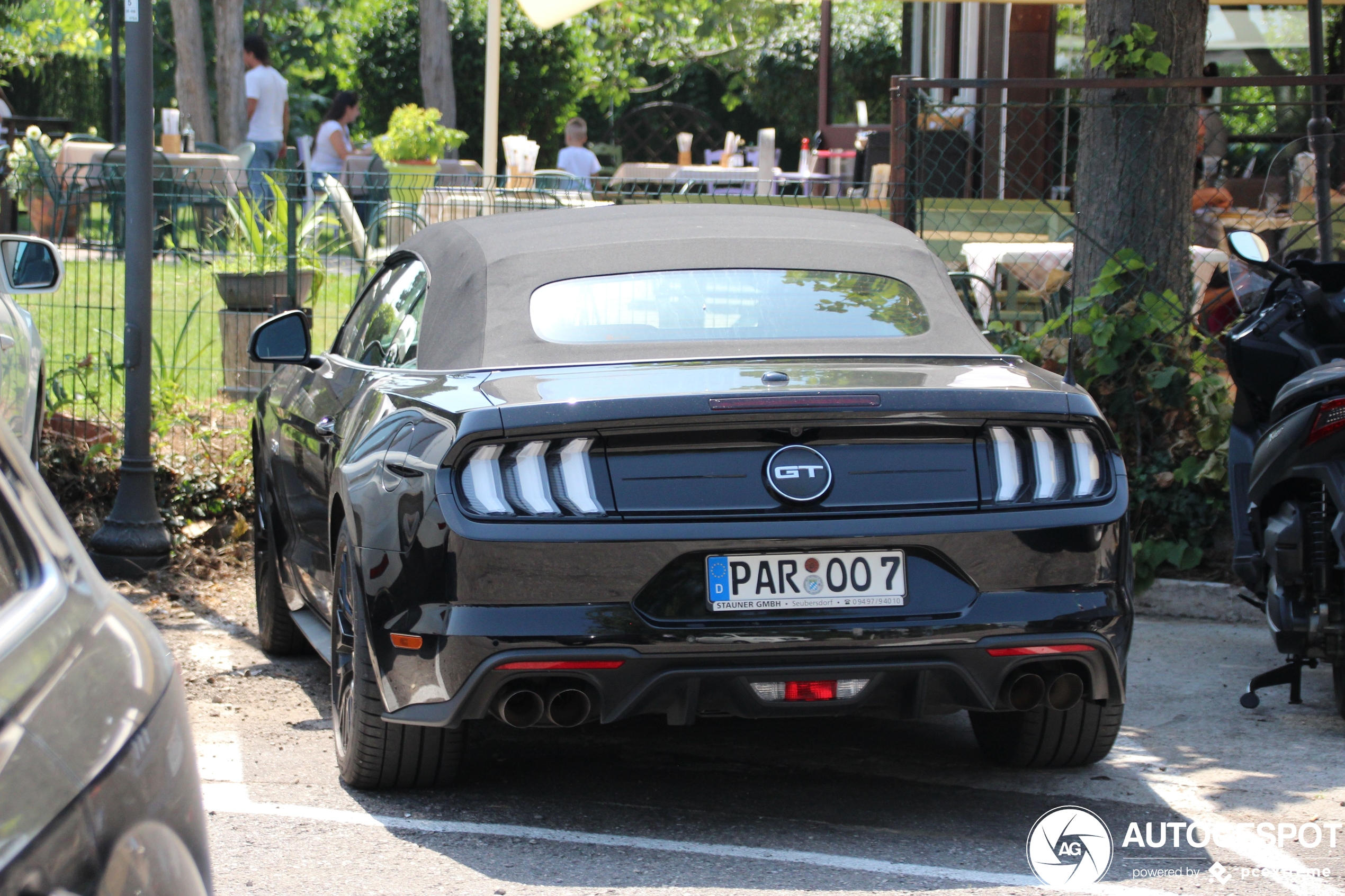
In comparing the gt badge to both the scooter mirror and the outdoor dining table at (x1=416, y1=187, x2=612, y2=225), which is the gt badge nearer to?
the scooter mirror

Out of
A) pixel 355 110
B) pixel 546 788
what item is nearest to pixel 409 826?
pixel 546 788

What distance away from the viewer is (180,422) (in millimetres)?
7664

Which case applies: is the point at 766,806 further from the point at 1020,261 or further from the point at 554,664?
the point at 1020,261

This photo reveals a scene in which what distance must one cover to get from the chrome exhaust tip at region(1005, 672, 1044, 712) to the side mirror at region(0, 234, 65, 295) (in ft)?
13.3

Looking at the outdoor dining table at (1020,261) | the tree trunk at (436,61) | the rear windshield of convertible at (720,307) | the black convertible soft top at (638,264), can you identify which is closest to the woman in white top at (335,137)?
the tree trunk at (436,61)

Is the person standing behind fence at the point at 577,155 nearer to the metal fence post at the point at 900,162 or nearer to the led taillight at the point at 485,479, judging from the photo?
the metal fence post at the point at 900,162

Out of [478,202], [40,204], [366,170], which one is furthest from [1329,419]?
[366,170]

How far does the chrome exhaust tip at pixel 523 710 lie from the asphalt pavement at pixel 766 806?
1.02 feet

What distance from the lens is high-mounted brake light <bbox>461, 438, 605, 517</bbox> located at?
3.49 m

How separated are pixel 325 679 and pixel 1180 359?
12.2 feet

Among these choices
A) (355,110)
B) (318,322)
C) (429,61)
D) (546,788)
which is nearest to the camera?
(546,788)

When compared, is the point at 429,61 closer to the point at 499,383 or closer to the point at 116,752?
the point at 499,383

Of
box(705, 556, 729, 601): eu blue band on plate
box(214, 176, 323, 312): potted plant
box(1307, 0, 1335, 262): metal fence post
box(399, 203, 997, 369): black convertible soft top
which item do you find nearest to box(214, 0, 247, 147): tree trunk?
box(214, 176, 323, 312): potted plant

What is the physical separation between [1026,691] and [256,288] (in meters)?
6.06
